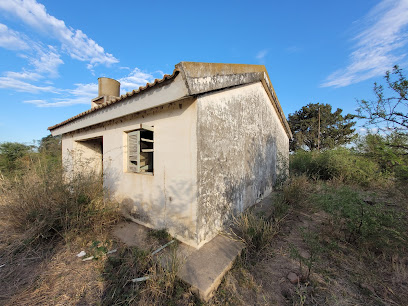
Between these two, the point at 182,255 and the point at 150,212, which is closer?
the point at 182,255

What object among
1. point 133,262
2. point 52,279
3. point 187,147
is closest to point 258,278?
point 133,262

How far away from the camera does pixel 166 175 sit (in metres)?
3.43

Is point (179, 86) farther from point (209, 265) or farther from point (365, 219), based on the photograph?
point (365, 219)

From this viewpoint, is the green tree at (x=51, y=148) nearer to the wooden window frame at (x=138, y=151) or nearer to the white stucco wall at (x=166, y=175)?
the white stucco wall at (x=166, y=175)

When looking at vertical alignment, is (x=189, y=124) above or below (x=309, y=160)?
above

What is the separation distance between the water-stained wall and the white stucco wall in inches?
7.5

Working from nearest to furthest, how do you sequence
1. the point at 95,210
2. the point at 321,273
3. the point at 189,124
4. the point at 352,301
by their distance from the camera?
the point at 352,301 < the point at 321,273 < the point at 189,124 < the point at 95,210

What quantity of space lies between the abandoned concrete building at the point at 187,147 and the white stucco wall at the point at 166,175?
0.8 inches

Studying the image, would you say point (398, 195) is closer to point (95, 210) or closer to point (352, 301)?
point (352, 301)

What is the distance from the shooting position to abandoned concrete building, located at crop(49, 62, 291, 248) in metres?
3.00

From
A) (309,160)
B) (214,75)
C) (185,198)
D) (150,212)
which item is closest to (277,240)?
(185,198)

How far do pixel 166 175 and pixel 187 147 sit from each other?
85cm

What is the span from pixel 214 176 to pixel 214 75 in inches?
80.9

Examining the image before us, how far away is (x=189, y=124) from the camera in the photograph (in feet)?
10.1
